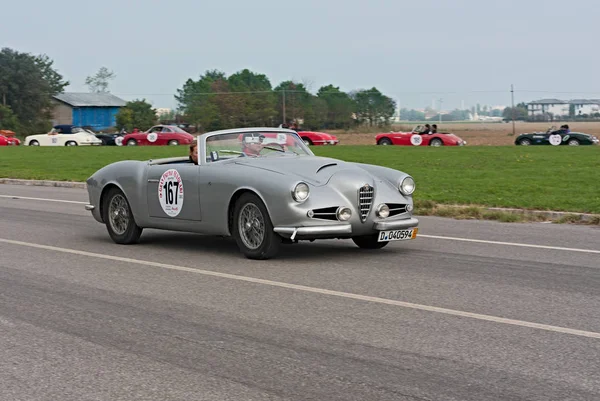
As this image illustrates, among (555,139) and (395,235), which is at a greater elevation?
(555,139)

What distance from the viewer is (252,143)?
1102cm

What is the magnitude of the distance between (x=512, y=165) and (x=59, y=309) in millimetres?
20664

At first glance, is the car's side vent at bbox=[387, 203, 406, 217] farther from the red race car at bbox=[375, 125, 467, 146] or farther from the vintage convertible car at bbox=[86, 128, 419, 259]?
the red race car at bbox=[375, 125, 467, 146]

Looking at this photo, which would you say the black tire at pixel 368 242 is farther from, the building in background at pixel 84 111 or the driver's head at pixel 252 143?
the building in background at pixel 84 111

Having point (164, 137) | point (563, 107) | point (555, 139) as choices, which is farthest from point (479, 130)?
point (164, 137)

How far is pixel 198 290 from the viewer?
27.3 feet

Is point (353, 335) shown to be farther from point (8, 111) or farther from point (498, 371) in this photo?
point (8, 111)

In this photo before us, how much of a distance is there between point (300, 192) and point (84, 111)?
309 feet

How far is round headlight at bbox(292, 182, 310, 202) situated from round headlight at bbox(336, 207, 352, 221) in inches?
14.1

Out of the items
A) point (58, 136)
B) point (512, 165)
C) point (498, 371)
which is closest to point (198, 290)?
point (498, 371)

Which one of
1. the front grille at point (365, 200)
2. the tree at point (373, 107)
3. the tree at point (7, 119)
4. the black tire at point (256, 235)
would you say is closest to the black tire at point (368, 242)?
the front grille at point (365, 200)

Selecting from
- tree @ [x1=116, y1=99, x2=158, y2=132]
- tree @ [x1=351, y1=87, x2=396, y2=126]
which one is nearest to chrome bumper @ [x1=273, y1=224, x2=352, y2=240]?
tree @ [x1=351, y1=87, x2=396, y2=126]

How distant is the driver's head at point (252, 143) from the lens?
36.0 feet

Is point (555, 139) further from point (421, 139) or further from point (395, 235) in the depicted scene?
point (395, 235)
